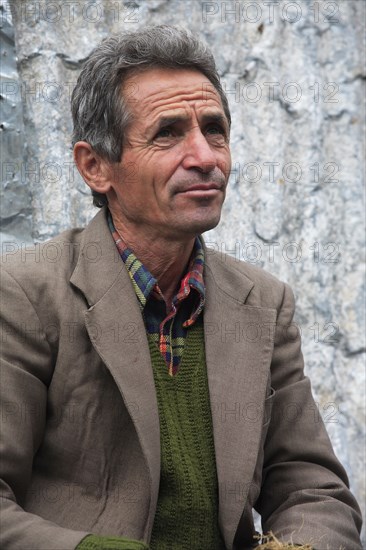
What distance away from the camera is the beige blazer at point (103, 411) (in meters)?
2.30

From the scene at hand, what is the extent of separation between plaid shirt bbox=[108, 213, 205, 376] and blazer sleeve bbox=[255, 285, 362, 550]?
A: 10.9 inches

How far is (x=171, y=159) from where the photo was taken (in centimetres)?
250

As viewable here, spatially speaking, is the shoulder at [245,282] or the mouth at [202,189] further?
the shoulder at [245,282]

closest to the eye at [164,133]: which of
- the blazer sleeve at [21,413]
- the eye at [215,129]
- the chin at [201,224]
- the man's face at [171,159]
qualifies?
the man's face at [171,159]

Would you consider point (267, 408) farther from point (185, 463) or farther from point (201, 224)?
point (201, 224)

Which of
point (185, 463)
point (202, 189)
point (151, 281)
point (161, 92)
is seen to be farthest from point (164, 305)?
point (161, 92)

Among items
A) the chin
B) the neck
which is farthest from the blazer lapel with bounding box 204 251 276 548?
the chin

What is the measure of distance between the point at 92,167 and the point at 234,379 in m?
0.72

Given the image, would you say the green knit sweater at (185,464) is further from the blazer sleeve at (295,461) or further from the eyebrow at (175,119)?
the eyebrow at (175,119)

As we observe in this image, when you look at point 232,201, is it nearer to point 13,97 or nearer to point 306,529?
point 13,97

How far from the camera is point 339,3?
3729 millimetres

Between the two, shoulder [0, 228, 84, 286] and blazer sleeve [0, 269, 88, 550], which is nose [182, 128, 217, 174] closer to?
shoulder [0, 228, 84, 286]

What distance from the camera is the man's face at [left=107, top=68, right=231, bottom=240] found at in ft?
8.16

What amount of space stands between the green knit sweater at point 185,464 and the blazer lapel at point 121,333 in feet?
0.22
